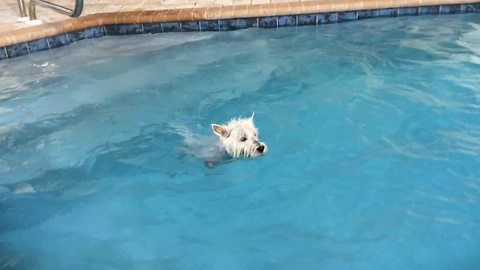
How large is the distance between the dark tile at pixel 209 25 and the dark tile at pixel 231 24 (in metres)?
0.06

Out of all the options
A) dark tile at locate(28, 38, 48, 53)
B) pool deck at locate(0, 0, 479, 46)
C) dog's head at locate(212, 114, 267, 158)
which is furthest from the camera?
pool deck at locate(0, 0, 479, 46)

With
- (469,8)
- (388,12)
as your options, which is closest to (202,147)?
(388,12)

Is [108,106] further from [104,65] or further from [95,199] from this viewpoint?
[95,199]

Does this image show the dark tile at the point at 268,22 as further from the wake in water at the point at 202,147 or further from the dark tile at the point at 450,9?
the wake in water at the point at 202,147

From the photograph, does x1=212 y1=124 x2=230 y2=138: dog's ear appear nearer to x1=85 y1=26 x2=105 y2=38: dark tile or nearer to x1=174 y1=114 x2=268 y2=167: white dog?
x1=174 y1=114 x2=268 y2=167: white dog

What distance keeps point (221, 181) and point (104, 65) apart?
3.20 metres

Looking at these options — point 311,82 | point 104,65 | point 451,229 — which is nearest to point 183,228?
point 451,229

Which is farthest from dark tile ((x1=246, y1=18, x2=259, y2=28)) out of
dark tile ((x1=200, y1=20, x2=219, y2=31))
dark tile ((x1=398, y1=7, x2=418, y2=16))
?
dark tile ((x1=398, y1=7, x2=418, y2=16))

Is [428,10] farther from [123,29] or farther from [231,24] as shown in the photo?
[123,29]

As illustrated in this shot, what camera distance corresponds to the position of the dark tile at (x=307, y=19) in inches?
297

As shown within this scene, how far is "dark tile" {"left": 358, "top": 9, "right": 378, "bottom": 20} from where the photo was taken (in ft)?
24.9

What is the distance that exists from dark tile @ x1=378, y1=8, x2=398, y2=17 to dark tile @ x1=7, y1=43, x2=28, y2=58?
5148 millimetres

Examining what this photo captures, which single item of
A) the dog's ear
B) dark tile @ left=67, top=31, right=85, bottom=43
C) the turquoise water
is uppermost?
dark tile @ left=67, top=31, right=85, bottom=43

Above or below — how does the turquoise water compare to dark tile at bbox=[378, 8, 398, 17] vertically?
below
